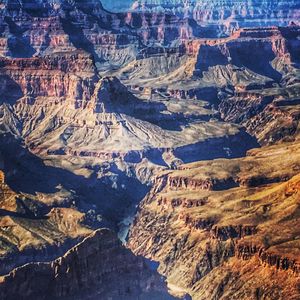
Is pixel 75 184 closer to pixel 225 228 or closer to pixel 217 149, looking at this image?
pixel 217 149

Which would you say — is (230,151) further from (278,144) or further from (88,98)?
(88,98)

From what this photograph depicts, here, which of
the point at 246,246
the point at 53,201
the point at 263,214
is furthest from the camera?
the point at 53,201

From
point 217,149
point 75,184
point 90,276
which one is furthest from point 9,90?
point 90,276

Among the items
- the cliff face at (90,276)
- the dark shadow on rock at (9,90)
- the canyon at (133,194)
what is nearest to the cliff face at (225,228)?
the canyon at (133,194)

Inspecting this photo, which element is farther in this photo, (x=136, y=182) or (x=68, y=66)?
(x=68, y=66)

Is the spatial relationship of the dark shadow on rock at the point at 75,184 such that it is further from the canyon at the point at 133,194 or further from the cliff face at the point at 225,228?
the cliff face at the point at 225,228

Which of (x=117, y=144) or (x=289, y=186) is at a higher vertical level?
(x=289, y=186)

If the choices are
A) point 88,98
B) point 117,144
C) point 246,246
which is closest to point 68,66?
point 88,98
